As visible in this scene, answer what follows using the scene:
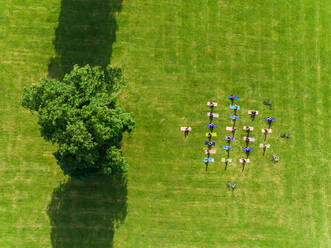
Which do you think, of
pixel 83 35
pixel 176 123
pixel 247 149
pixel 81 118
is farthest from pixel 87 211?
pixel 83 35

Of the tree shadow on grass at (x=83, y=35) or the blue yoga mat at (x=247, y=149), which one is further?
the blue yoga mat at (x=247, y=149)

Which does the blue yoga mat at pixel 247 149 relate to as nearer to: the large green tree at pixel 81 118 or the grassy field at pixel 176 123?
the grassy field at pixel 176 123

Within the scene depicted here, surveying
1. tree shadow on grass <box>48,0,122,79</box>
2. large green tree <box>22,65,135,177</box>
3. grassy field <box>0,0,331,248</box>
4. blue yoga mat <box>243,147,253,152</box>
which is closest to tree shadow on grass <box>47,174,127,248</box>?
grassy field <box>0,0,331,248</box>

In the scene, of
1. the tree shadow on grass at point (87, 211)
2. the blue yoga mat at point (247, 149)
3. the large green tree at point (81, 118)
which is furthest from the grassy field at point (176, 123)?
the large green tree at point (81, 118)

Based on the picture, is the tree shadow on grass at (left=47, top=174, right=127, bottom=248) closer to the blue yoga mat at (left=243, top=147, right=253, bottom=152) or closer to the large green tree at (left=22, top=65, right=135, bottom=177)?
the large green tree at (left=22, top=65, right=135, bottom=177)

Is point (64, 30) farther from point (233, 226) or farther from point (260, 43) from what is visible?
point (233, 226)

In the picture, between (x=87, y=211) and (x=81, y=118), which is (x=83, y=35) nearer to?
(x=81, y=118)
